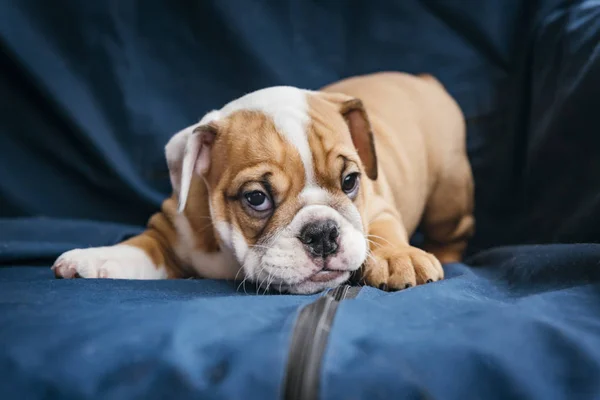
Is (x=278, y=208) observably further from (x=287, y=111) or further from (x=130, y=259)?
(x=130, y=259)

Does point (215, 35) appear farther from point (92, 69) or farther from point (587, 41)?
point (587, 41)

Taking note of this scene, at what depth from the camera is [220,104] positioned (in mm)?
2516

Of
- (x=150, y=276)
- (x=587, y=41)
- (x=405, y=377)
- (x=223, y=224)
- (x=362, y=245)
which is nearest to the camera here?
(x=405, y=377)

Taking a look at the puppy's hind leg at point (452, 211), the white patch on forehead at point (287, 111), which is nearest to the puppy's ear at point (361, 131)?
the white patch on forehead at point (287, 111)

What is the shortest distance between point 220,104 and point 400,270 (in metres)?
1.28

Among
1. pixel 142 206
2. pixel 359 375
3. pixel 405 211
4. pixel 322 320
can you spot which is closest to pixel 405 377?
pixel 359 375

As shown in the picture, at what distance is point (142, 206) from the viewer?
8.22 ft

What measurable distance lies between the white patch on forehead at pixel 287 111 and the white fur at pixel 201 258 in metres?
0.32

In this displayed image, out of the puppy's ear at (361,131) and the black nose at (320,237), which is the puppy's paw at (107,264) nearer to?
the black nose at (320,237)

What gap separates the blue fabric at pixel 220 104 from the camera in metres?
1.05

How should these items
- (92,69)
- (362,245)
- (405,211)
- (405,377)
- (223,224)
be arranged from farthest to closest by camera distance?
(92,69) < (405,211) < (223,224) < (362,245) < (405,377)

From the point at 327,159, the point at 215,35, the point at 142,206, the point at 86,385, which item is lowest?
the point at 142,206

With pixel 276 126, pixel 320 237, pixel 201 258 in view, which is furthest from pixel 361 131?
pixel 201 258

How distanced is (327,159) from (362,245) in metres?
0.23
